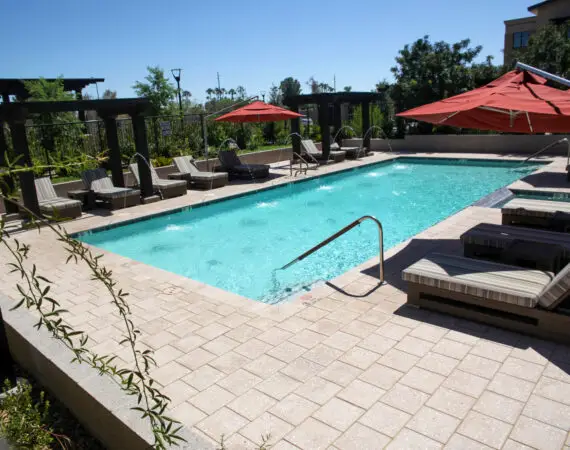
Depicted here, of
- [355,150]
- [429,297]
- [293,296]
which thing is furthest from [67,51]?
[429,297]

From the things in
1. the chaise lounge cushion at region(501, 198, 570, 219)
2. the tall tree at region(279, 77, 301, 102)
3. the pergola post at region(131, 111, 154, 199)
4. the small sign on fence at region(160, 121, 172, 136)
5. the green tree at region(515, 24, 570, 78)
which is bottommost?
the chaise lounge cushion at region(501, 198, 570, 219)

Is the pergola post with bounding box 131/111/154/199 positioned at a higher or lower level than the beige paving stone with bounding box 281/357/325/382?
higher

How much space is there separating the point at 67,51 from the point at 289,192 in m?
22.5

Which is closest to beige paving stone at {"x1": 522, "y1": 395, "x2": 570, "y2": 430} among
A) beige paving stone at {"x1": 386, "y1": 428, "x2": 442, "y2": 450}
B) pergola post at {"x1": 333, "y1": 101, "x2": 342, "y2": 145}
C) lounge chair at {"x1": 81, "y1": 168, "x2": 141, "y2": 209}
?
beige paving stone at {"x1": 386, "y1": 428, "x2": 442, "y2": 450}

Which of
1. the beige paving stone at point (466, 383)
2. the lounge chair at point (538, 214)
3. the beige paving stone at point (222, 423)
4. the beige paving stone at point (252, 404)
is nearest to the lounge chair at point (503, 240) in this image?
the lounge chair at point (538, 214)

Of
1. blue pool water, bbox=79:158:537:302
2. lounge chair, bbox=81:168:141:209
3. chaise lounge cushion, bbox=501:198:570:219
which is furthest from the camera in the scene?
lounge chair, bbox=81:168:141:209

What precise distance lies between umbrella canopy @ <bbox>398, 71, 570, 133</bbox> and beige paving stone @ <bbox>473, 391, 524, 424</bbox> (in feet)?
9.32

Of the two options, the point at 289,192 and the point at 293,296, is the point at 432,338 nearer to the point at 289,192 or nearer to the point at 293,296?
the point at 293,296

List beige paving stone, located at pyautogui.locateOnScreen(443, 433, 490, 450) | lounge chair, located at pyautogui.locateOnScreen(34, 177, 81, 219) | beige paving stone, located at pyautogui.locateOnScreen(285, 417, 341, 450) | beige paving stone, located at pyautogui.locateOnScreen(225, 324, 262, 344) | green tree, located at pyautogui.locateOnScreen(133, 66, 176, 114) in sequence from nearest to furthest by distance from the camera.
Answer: beige paving stone, located at pyautogui.locateOnScreen(443, 433, 490, 450), beige paving stone, located at pyautogui.locateOnScreen(285, 417, 341, 450), beige paving stone, located at pyautogui.locateOnScreen(225, 324, 262, 344), lounge chair, located at pyautogui.locateOnScreen(34, 177, 81, 219), green tree, located at pyautogui.locateOnScreen(133, 66, 176, 114)

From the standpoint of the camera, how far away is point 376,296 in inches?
205

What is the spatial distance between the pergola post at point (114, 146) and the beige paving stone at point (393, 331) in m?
9.10

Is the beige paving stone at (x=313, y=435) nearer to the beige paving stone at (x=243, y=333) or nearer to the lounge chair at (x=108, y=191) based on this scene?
the beige paving stone at (x=243, y=333)

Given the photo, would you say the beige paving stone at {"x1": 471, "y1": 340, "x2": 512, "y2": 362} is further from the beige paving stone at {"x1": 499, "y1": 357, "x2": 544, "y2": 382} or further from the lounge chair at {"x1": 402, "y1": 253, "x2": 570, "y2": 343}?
the lounge chair at {"x1": 402, "y1": 253, "x2": 570, "y2": 343}

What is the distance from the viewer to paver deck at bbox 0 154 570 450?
3.05 m
